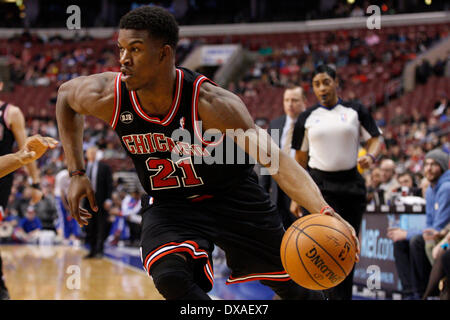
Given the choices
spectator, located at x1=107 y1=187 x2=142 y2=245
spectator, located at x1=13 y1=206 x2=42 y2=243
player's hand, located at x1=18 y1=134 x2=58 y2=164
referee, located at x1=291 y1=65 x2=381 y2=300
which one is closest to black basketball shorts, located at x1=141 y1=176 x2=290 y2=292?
player's hand, located at x1=18 y1=134 x2=58 y2=164

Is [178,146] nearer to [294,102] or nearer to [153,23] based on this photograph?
[153,23]

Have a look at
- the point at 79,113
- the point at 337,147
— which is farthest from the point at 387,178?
the point at 79,113

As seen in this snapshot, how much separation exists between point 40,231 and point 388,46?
1526cm

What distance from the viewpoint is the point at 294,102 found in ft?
17.0

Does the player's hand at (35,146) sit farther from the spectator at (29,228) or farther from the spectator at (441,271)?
the spectator at (29,228)

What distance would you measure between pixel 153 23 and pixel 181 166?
Answer: 2.40ft

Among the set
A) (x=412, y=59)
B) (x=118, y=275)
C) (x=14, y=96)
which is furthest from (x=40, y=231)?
(x=412, y=59)

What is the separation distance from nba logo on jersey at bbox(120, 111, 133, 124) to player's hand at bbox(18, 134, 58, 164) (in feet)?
1.78

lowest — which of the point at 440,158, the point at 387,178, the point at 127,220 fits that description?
the point at 127,220

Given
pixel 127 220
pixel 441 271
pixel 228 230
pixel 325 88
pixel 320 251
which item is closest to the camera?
pixel 320 251

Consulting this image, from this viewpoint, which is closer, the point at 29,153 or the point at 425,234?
the point at 29,153

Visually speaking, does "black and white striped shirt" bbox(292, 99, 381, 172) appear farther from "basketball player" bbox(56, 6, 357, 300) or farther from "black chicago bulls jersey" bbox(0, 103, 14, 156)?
"black chicago bulls jersey" bbox(0, 103, 14, 156)

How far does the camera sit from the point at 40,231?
12516mm

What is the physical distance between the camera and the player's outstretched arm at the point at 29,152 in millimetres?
3082
